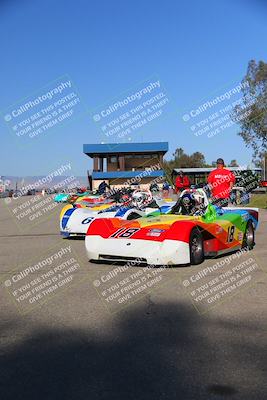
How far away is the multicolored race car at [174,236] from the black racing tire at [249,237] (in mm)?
40

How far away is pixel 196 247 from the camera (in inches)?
316

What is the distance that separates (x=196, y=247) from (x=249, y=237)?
2161 mm

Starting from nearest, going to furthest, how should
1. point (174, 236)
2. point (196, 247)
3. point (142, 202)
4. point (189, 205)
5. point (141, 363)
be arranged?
point (141, 363)
point (174, 236)
point (196, 247)
point (189, 205)
point (142, 202)

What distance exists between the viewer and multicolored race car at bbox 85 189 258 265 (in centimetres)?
764

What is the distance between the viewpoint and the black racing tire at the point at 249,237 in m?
9.57

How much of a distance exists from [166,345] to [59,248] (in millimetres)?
6595

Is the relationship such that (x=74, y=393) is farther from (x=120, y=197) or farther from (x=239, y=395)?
(x=120, y=197)

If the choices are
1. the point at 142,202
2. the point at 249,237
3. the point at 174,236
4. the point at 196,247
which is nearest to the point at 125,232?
the point at 174,236

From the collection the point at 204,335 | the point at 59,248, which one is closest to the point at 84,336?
the point at 204,335

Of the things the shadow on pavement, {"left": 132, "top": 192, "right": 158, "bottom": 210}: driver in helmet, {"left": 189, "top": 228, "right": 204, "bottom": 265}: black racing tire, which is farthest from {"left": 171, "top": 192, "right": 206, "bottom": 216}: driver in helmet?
the shadow on pavement

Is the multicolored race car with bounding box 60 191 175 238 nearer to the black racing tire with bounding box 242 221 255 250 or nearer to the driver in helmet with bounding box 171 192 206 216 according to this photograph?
the driver in helmet with bounding box 171 192 206 216

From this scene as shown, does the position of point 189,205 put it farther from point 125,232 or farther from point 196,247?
point 125,232

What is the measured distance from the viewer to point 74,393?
3379mm

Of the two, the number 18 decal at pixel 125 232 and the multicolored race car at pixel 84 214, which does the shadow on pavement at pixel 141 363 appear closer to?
the number 18 decal at pixel 125 232
